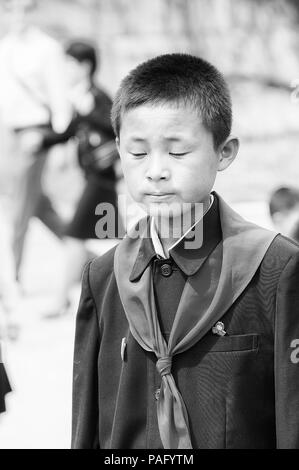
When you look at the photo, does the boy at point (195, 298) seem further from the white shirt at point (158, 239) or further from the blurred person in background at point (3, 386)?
the blurred person in background at point (3, 386)

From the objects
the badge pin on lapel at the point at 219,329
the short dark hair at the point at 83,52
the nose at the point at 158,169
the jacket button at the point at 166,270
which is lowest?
the badge pin on lapel at the point at 219,329

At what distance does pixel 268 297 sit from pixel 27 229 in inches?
62.3

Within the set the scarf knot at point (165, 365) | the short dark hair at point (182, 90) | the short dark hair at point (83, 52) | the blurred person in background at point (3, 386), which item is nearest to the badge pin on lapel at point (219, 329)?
the scarf knot at point (165, 365)

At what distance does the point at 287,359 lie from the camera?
5.21ft

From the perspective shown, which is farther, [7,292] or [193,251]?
[7,292]

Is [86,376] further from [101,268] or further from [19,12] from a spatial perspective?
[19,12]

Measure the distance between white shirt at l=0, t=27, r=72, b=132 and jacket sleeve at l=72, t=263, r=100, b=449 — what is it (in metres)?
1.33

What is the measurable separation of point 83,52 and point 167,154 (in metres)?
1.49

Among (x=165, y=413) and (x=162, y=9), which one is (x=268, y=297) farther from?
(x=162, y=9)

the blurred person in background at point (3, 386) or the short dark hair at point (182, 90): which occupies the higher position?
the short dark hair at point (182, 90)

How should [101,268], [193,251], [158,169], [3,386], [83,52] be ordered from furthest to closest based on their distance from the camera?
[83,52]
[3,386]
[101,268]
[193,251]
[158,169]

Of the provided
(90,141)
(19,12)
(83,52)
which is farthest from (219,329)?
(19,12)

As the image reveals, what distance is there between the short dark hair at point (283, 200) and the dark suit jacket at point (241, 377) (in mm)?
1286

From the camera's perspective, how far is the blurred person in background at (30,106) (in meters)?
2.98
